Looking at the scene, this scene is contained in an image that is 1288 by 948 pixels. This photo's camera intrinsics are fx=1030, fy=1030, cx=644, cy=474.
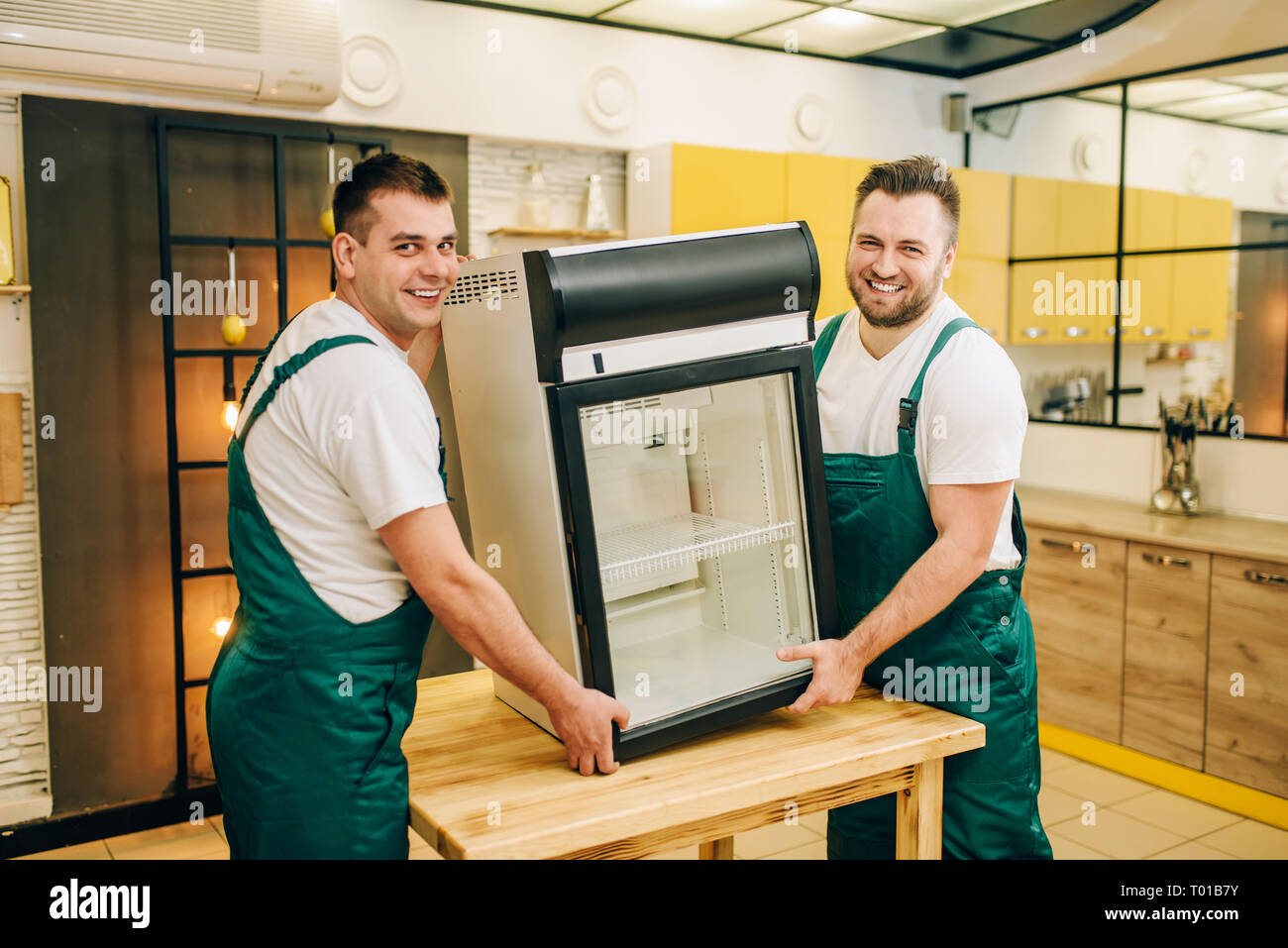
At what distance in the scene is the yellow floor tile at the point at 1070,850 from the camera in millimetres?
3359

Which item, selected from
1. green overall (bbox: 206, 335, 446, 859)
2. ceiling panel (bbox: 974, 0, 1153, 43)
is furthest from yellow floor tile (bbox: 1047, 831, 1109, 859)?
ceiling panel (bbox: 974, 0, 1153, 43)

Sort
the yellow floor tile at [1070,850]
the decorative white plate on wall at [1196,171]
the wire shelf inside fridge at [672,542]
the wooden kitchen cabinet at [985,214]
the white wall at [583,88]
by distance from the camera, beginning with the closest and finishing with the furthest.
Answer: the wire shelf inside fridge at [672,542] → the yellow floor tile at [1070,850] → the white wall at [583,88] → the decorative white plate on wall at [1196,171] → the wooden kitchen cabinet at [985,214]

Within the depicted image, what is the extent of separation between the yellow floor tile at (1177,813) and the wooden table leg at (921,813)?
226 centimetres

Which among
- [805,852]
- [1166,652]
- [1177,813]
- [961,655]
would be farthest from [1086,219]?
[961,655]

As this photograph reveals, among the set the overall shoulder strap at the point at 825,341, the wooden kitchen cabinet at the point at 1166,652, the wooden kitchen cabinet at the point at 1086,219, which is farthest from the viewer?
the wooden kitchen cabinet at the point at 1086,219

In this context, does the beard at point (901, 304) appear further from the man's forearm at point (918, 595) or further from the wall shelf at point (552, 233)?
the wall shelf at point (552, 233)

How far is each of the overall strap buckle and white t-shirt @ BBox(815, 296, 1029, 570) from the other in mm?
11

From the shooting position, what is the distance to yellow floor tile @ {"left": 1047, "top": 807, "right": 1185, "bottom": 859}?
11.2 ft

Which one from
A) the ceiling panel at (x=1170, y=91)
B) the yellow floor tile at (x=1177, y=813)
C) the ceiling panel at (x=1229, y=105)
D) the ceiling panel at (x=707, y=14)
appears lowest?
the yellow floor tile at (x=1177, y=813)

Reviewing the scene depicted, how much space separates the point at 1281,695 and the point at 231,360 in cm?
380

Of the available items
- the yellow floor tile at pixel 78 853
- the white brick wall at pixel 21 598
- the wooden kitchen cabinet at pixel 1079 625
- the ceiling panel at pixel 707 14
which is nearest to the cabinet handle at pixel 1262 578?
the wooden kitchen cabinet at pixel 1079 625
